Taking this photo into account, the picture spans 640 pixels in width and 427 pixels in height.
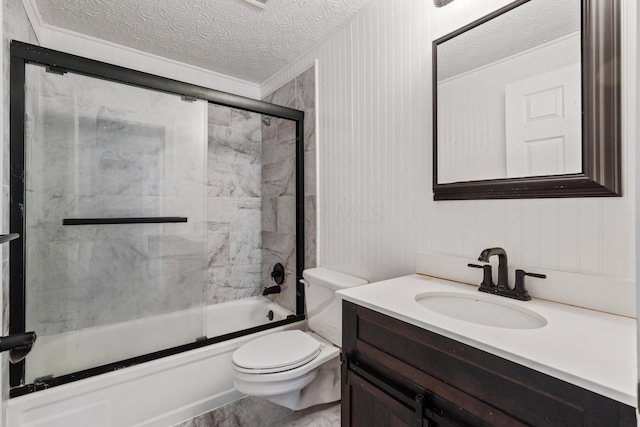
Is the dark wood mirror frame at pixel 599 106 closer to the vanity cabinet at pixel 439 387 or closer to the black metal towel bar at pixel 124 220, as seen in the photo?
the vanity cabinet at pixel 439 387

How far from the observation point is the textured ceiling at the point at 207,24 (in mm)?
1683

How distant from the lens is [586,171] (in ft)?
3.10

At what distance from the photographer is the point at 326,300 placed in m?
1.73

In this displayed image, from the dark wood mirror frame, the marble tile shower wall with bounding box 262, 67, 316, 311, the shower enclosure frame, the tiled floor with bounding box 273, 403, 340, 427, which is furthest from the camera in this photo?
the marble tile shower wall with bounding box 262, 67, 316, 311

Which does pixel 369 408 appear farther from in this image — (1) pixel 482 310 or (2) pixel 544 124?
(2) pixel 544 124

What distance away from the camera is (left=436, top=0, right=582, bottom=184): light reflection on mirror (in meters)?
0.99

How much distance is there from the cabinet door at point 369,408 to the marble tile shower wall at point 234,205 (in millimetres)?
1585

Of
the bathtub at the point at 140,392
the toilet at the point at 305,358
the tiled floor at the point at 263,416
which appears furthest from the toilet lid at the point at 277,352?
the tiled floor at the point at 263,416

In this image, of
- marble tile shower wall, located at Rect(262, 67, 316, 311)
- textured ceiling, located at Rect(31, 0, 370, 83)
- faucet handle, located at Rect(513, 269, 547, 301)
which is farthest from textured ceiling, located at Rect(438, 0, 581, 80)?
marble tile shower wall, located at Rect(262, 67, 316, 311)

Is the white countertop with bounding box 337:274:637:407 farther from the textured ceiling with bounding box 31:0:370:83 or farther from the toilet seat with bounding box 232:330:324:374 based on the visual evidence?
the textured ceiling with bounding box 31:0:370:83

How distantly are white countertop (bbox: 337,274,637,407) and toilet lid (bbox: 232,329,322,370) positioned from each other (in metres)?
0.59

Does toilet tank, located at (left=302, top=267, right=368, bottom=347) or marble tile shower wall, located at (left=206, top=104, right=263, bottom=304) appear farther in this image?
marble tile shower wall, located at (left=206, top=104, right=263, bottom=304)

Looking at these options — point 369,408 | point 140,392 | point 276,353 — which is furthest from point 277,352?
point 140,392

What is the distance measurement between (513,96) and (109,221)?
6.87 feet
